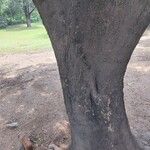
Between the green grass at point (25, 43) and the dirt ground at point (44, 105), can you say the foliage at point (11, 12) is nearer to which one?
the green grass at point (25, 43)

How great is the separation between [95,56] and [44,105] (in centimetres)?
324

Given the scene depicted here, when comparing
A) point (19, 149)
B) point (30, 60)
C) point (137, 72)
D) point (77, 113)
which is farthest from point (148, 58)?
point (77, 113)

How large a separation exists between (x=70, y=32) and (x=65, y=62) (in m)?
0.37

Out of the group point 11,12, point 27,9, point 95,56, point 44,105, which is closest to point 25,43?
point 44,105

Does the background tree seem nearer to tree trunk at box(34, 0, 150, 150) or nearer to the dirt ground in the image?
the dirt ground

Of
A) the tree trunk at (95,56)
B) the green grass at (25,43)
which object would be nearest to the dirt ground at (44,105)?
the tree trunk at (95,56)

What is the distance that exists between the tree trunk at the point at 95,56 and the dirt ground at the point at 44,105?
4.04 feet

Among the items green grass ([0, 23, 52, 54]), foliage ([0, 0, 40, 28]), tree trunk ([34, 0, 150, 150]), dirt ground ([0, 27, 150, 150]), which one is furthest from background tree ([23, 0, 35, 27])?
tree trunk ([34, 0, 150, 150])

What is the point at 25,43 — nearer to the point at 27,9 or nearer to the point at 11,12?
the point at 27,9

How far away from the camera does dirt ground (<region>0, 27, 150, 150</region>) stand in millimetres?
5562

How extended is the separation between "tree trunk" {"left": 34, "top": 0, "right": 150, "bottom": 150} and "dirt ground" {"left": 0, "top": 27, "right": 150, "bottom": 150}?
48.5 inches

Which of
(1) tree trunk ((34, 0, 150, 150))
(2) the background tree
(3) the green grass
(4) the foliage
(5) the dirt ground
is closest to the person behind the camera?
(1) tree trunk ((34, 0, 150, 150))

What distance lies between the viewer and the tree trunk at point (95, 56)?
11.1ft

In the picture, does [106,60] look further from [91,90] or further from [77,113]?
[77,113]
